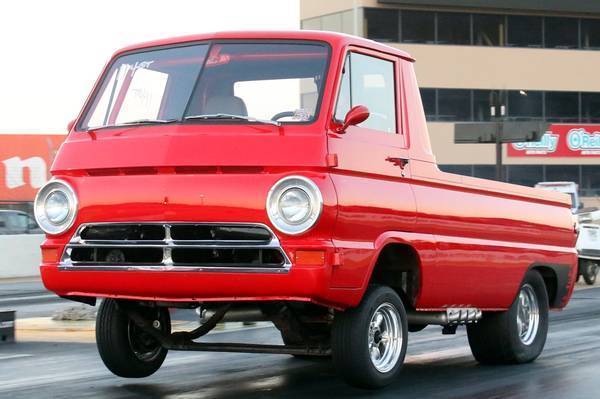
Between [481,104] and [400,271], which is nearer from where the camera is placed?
[400,271]

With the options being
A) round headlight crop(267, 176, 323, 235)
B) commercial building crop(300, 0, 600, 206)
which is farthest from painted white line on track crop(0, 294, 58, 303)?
commercial building crop(300, 0, 600, 206)

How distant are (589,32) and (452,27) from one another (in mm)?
7374

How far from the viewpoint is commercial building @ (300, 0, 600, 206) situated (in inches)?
1898

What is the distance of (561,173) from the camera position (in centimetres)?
5206

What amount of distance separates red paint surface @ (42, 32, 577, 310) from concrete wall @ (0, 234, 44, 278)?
2122 centimetres

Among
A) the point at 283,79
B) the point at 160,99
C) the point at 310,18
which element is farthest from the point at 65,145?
the point at 310,18

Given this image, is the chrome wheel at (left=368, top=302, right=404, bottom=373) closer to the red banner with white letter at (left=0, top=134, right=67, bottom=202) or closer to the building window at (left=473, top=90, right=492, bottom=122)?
the red banner with white letter at (left=0, top=134, right=67, bottom=202)

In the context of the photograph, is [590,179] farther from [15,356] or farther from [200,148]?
[200,148]

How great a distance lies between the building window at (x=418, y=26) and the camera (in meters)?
48.1

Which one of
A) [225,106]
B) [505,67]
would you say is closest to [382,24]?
[505,67]

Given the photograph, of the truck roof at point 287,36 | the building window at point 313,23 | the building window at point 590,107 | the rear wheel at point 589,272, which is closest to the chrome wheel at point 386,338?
the truck roof at point 287,36

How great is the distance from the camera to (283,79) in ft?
25.2

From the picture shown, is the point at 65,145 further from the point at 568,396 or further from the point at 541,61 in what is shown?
the point at 541,61

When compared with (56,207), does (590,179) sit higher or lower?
lower
